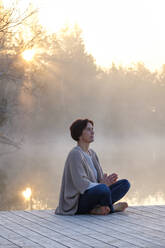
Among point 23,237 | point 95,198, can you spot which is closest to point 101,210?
point 95,198

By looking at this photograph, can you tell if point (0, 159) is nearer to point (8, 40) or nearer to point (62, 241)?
point (8, 40)

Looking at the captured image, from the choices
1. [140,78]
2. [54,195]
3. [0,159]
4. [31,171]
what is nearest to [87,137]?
[54,195]

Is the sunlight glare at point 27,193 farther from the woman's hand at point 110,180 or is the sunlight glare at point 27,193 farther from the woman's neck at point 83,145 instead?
the woman's hand at point 110,180

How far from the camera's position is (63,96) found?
34.4m

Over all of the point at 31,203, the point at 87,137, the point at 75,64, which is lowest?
the point at 31,203

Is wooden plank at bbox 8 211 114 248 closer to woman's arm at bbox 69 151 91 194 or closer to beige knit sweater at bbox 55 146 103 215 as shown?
beige knit sweater at bbox 55 146 103 215

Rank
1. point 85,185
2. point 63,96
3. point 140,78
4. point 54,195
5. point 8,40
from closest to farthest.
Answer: point 85,185 < point 54,195 < point 8,40 < point 63,96 < point 140,78

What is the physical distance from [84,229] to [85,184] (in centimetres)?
68

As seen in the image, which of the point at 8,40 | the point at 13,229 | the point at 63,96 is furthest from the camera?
the point at 63,96

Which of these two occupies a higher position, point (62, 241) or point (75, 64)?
point (75, 64)

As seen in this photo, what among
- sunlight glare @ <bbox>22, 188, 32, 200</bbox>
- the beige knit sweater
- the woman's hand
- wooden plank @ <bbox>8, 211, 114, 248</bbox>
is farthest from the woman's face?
sunlight glare @ <bbox>22, 188, 32, 200</bbox>

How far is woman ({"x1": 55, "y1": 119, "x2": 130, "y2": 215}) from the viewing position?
484 cm

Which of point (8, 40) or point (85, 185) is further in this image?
point (8, 40)

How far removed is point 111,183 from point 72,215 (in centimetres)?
52
